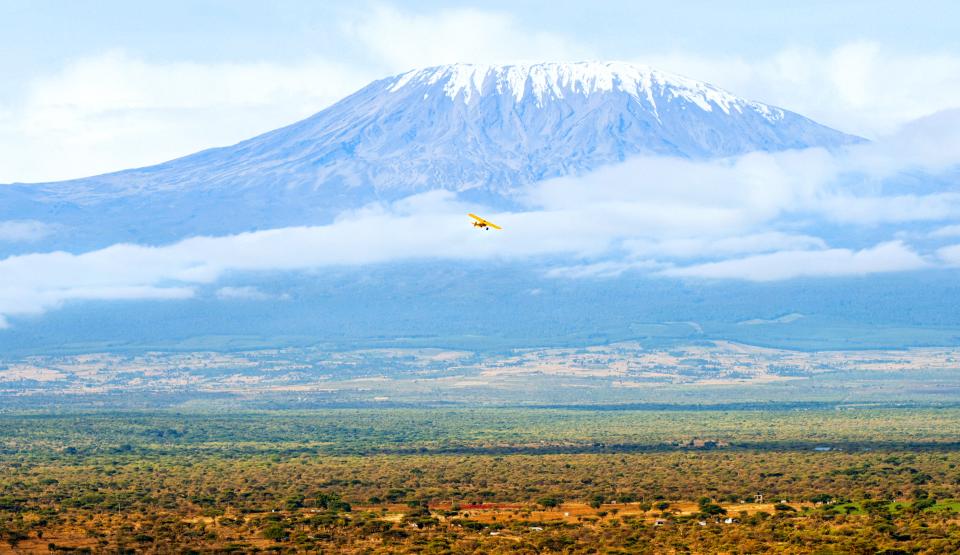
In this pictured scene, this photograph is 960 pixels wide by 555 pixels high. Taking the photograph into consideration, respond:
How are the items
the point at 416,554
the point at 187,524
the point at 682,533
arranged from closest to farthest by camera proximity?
the point at 416,554 < the point at 682,533 < the point at 187,524

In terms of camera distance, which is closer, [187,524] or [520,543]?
[520,543]

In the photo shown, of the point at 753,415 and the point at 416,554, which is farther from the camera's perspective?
the point at 753,415

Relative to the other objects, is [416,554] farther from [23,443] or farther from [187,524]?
[23,443]

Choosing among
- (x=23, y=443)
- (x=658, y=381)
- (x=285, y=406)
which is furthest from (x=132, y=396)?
(x=23, y=443)

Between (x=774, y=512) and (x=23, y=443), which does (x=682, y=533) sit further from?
(x=23, y=443)

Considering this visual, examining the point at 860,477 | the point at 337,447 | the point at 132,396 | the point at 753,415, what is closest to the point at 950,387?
the point at 753,415

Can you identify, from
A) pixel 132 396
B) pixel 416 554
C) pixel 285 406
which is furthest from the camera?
pixel 132 396
